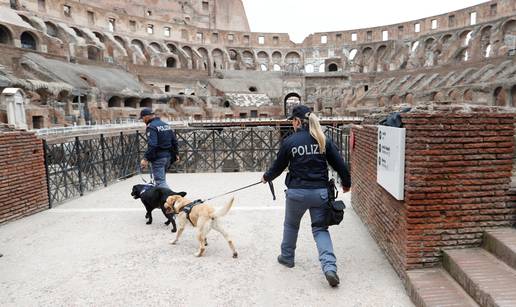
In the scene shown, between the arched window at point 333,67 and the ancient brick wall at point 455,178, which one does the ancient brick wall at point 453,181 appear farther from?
the arched window at point 333,67

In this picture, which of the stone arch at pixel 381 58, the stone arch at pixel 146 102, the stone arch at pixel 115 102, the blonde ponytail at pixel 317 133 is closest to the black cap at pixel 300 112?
the blonde ponytail at pixel 317 133

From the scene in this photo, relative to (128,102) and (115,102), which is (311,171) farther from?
(128,102)

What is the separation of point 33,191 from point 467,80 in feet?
113

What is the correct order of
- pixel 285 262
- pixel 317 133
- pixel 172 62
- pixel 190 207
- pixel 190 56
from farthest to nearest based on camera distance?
pixel 190 56
pixel 172 62
pixel 190 207
pixel 285 262
pixel 317 133

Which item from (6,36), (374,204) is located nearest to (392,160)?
(374,204)

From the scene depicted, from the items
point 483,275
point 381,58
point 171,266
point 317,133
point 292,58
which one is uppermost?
point 292,58

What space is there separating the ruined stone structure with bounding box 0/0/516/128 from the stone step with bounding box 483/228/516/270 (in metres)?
18.8

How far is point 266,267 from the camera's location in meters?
3.67

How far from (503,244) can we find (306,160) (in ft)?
6.12

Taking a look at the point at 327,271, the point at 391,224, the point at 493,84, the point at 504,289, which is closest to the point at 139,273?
the point at 327,271

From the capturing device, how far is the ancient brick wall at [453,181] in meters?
3.01

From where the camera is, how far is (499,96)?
2494 cm

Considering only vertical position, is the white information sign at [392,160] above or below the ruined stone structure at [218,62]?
below

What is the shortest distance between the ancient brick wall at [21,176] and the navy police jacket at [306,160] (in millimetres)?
4721
